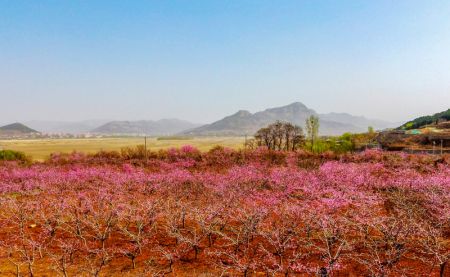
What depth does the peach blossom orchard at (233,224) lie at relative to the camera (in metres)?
8.42

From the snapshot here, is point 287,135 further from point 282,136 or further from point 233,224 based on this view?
point 233,224

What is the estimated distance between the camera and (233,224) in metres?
12.5

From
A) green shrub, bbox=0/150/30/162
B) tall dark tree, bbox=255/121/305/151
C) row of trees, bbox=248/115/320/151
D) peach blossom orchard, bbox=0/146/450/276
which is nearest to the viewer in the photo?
peach blossom orchard, bbox=0/146/450/276

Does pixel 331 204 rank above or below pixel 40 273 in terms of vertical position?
above

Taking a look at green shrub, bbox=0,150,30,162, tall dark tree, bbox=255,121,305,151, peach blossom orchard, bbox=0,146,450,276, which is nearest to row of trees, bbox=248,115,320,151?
tall dark tree, bbox=255,121,305,151

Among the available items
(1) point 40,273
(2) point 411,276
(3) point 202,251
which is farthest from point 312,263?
(1) point 40,273

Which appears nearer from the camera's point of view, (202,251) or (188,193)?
(202,251)

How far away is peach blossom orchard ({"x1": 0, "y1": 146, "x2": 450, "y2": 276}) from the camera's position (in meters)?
8.42

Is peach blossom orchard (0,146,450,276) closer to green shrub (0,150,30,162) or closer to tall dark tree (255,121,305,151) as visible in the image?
green shrub (0,150,30,162)

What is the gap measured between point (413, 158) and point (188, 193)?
75.4 feet

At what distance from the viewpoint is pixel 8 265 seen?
9.23 metres

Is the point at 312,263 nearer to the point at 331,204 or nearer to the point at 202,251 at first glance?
the point at 202,251

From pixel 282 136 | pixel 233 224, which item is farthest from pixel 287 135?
pixel 233 224

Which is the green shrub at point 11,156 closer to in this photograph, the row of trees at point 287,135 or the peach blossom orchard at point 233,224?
the peach blossom orchard at point 233,224
